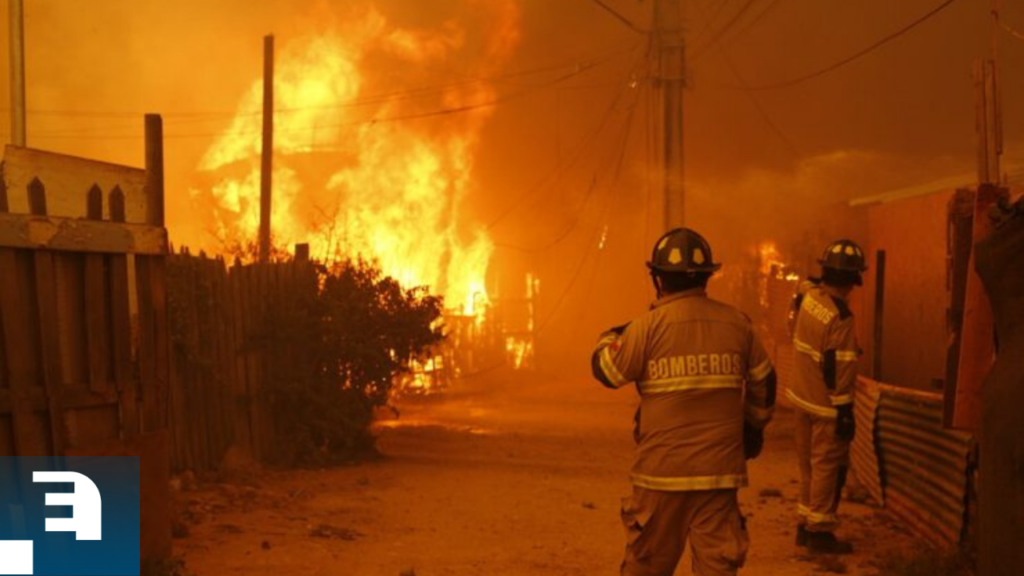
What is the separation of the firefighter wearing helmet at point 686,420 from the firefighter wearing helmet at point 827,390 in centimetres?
234

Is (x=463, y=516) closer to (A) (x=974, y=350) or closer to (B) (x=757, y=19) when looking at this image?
(A) (x=974, y=350)

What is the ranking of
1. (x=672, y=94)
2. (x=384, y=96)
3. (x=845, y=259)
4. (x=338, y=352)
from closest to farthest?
(x=845, y=259)
(x=338, y=352)
(x=672, y=94)
(x=384, y=96)

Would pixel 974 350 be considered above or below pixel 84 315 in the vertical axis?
below

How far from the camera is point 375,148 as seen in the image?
32.6 meters

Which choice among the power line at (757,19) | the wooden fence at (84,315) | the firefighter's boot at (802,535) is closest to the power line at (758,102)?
the power line at (757,19)

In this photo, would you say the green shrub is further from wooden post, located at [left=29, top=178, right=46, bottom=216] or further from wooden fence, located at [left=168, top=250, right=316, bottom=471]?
wooden post, located at [left=29, top=178, right=46, bottom=216]

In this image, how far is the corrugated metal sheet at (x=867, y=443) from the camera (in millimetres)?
8508

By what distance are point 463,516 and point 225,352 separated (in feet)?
10.7

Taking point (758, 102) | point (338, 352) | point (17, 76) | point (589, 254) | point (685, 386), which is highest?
point (758, 102)

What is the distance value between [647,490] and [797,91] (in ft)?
101

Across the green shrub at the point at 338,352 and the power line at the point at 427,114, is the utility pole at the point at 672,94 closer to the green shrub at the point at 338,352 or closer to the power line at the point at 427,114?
the green shrub at the point at 338,352

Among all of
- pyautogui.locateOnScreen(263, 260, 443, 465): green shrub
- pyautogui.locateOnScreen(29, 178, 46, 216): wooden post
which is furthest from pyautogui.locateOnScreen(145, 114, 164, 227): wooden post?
pyautogui.locateOnScreen(263, 260, 443, 465): green shrub

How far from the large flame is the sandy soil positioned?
18377mm

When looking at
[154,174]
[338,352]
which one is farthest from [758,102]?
[154,174]
